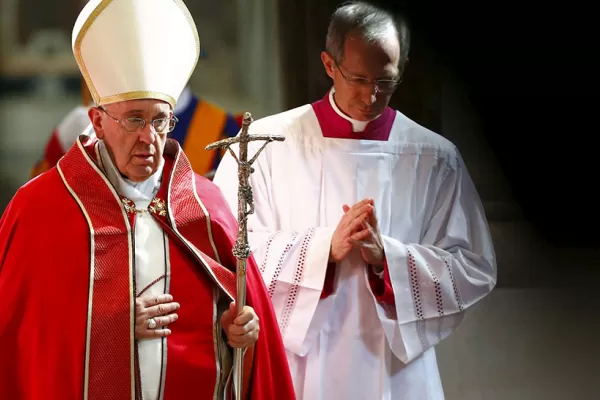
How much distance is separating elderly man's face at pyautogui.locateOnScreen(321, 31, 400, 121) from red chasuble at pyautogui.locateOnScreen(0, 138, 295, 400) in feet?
3.03

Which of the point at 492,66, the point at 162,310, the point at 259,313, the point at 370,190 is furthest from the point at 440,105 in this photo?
the point at 162,310

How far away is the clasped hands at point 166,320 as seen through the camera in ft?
9.39

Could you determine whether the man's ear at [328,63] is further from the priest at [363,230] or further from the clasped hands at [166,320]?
the clasped hands at [166,320]

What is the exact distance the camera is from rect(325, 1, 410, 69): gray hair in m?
3.77

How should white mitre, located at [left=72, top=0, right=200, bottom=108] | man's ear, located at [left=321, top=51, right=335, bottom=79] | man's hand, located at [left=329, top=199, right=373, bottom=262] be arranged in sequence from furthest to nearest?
1. man's ear, located at [left=321, top=51, right=335, bottom=79]
2. man's hand, located at [left=329, top=199, right=373, bottom=262]
3. white mitre, located at [left=72, top=0, right=200, bottom=108]

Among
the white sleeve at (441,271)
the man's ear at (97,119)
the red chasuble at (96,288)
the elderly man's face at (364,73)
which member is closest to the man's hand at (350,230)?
the white sleeve at (441,271)

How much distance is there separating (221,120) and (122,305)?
5.53 ft

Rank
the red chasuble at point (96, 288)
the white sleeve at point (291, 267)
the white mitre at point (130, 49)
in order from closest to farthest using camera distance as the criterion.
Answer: the red chasuble at point (96, 288), the white mitre at point (130, 49), the white sleeve at point (291, 267)

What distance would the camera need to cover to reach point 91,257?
113 inches

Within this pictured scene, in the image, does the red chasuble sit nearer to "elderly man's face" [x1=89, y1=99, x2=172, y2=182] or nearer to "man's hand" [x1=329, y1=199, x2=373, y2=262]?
"elderly man's face" [x1=89, y1=99, x2=172, y2=182]

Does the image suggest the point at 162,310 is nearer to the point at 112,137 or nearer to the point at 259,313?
the point at 259,313

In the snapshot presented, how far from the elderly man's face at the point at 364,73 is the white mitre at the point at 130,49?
86 cm

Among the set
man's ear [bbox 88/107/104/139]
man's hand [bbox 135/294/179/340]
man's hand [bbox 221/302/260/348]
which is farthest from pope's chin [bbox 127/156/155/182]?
man's hand [bbox 221/302/260/348]

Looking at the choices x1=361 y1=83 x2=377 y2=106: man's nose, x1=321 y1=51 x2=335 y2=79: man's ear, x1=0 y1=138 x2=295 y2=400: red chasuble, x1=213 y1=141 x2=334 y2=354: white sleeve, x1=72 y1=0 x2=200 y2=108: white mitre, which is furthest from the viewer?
x1=321 y1=51 x2=335 y2=79: man's ear
